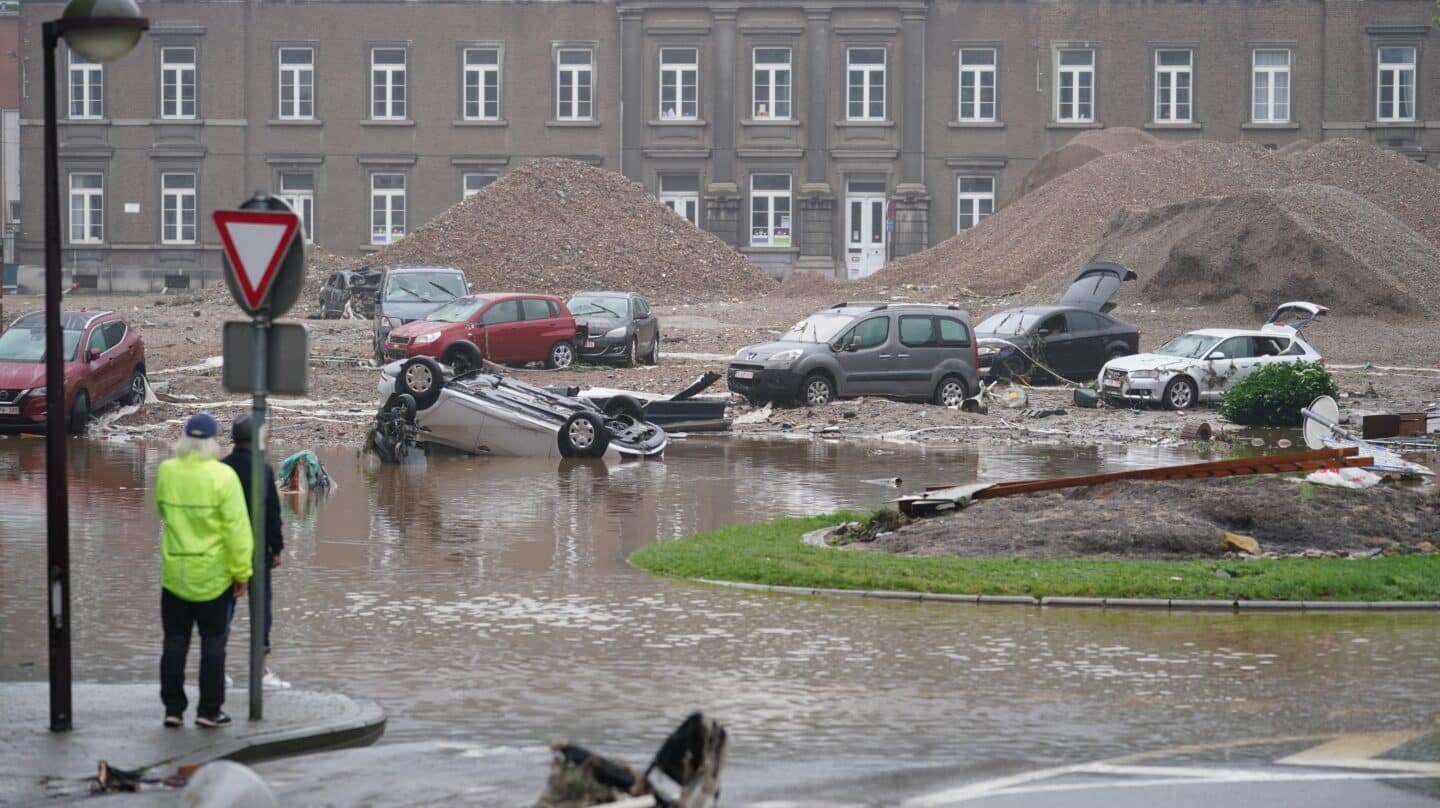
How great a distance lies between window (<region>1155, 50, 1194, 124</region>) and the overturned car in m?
45.2

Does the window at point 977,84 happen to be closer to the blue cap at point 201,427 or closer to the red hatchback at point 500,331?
the red hatchback at point 500,331

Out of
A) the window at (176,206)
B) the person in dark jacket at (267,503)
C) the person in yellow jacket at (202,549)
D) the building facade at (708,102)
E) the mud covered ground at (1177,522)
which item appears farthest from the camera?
the window at (176,206)

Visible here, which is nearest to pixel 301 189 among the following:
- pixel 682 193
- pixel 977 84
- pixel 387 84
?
pixel 387 84

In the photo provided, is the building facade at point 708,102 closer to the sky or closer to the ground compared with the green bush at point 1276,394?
closer to the sky

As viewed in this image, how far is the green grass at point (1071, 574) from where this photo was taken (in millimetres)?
13492

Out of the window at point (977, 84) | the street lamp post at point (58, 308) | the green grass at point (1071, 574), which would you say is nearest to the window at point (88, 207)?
the window at point (977, 84)

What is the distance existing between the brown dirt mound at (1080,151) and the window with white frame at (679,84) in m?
11.8

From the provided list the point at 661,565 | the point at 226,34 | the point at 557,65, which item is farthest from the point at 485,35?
the point at 661,565

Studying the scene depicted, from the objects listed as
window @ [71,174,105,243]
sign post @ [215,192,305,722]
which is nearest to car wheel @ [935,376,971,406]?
sign post @ [215,192,305,722]

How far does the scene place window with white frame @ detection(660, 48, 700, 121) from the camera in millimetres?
65938

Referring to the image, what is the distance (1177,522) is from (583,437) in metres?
10.3

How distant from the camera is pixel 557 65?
66.0 metres

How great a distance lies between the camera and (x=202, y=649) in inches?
364

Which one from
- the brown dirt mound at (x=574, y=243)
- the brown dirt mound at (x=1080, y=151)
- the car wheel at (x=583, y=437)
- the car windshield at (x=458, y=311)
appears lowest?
the car wheel at (x=583, y=437)
